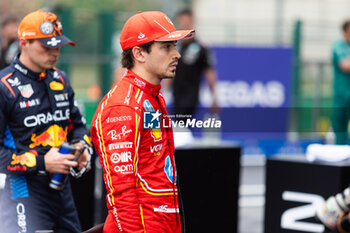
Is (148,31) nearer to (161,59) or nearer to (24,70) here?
(161,59)

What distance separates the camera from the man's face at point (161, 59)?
3.49m

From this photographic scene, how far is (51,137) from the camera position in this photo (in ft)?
14.3

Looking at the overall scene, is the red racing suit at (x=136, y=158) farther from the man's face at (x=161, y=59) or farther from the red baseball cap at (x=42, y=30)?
the red baseball cap at (x=42, y=30)

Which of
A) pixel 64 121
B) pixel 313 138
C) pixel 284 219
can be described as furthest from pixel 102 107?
pixel 313 138

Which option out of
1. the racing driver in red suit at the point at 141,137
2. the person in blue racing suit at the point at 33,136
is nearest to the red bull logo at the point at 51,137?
the person in blue racing suit at the point at 33,136

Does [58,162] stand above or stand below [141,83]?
below

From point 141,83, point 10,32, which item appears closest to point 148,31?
point 141,83

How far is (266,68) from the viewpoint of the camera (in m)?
13.4

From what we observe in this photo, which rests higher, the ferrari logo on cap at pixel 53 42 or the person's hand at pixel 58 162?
the ferrari logo on cap at pixel 53 42

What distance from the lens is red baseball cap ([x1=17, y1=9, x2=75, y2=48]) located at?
4297 mm

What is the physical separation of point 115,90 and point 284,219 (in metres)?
3.08

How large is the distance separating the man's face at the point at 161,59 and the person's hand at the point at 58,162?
0.97 meters

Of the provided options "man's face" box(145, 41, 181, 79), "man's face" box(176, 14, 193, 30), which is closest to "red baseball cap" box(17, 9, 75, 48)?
"man's face" box(145, 41, 181, 79)

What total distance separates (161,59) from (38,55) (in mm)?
1137
